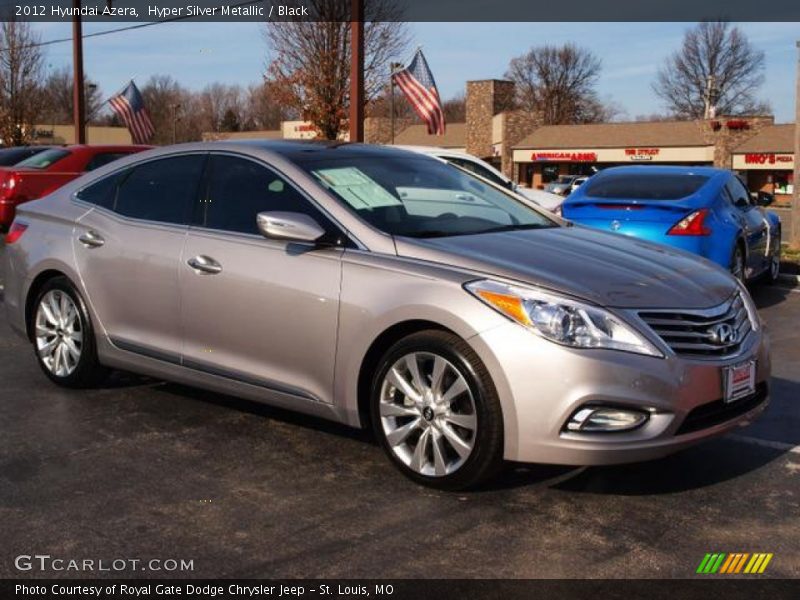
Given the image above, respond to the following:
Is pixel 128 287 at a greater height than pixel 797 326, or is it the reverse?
pixel 128 287

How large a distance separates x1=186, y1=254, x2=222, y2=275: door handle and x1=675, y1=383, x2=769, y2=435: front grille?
2.38 meters

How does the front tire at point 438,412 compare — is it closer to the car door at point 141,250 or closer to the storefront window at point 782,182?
the car door at point 141,250

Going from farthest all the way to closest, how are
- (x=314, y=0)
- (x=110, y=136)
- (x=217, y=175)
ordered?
1. (x=110, y=136)
2. (x=314, y=0)
3. (x=217, y=175)

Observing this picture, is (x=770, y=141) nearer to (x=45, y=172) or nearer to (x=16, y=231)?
(x=45, y=172)

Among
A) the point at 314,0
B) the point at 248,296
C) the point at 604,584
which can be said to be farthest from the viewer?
the point at 314,0

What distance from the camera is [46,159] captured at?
548 inches

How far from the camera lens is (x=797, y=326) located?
8.13 meters

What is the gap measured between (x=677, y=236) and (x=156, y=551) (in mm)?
6248

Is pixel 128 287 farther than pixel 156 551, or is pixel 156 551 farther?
pixel 128 287

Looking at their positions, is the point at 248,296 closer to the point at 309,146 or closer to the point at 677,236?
the point at 309,146

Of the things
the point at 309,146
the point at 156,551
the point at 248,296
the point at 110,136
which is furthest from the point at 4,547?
the point at 110,136

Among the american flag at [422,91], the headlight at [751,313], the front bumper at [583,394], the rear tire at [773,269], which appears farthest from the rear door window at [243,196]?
the american flag at [422,91]

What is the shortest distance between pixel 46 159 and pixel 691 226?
997 cm

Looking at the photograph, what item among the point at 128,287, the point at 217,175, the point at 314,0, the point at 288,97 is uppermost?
the point at 314,0
